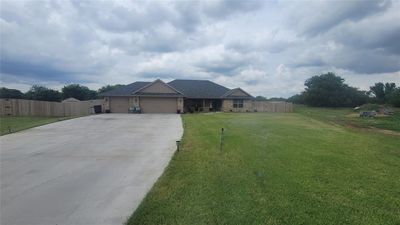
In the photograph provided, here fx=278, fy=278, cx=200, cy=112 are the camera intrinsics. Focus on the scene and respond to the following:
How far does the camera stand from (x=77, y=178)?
24.3ft

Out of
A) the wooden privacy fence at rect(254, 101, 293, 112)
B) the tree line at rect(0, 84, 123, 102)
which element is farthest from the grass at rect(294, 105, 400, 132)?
the tree line at rect(0, 84, 123, 102)

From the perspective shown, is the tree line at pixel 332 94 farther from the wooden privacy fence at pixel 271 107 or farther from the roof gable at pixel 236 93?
the roof gable at pixel 236 93

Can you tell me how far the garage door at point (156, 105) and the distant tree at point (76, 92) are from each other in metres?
38.4

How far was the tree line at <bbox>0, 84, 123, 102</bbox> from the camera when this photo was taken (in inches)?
2384

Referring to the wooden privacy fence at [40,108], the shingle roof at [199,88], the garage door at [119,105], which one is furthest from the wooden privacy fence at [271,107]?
the wooden privacy fence at [40,108]

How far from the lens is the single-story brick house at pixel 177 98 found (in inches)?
1435

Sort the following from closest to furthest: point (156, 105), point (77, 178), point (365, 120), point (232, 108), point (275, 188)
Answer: point (275, 188)
point (77, 178)
point (365, 120)
point (156, 105)
point (232, 108)

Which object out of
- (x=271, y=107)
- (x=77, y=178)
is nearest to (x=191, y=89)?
(x=271, y=107)

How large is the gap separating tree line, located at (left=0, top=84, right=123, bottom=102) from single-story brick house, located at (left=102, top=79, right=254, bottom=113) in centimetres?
2068

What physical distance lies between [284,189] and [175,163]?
12.3 feet

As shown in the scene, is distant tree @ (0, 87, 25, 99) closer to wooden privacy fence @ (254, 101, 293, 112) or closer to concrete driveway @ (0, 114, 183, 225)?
wooden privacy fence @ (254, 101, 293, 112)

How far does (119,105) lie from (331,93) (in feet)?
154

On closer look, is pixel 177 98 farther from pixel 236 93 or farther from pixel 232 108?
pixel 236 93

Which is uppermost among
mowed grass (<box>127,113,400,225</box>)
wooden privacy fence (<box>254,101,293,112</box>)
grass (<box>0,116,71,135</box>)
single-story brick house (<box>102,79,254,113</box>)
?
single-story brick house (<box>102,79,254,113</box>)
